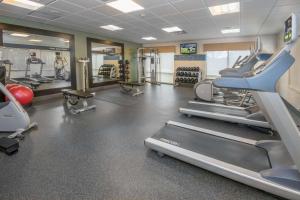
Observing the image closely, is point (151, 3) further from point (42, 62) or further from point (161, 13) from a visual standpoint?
point (42, 62)

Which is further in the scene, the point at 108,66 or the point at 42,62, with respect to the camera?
the point at 108,66

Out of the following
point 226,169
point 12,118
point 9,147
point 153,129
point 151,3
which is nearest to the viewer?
point 226,169

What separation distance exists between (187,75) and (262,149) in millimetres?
7249

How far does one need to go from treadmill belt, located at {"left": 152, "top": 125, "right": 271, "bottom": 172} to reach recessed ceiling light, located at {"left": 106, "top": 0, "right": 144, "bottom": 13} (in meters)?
2.86

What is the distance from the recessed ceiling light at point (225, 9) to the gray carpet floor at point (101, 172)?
9.00 feet

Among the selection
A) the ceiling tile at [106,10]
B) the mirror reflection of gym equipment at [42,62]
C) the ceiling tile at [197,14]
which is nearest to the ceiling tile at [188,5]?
the ceiling tile at [197,14]

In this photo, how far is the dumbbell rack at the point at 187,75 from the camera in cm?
873

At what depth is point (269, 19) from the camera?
482 centimetres

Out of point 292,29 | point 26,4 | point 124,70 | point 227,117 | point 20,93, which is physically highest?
point 26,4

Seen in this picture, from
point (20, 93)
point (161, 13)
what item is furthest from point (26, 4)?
point (161, 13)

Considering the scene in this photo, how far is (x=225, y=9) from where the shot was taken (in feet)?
13.5

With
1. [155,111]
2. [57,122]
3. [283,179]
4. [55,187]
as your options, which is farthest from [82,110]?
[283,179]

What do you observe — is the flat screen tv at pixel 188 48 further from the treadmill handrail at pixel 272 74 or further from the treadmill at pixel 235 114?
the treadmill handrail at pixel 272 74

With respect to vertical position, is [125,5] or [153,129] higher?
[125,5]
